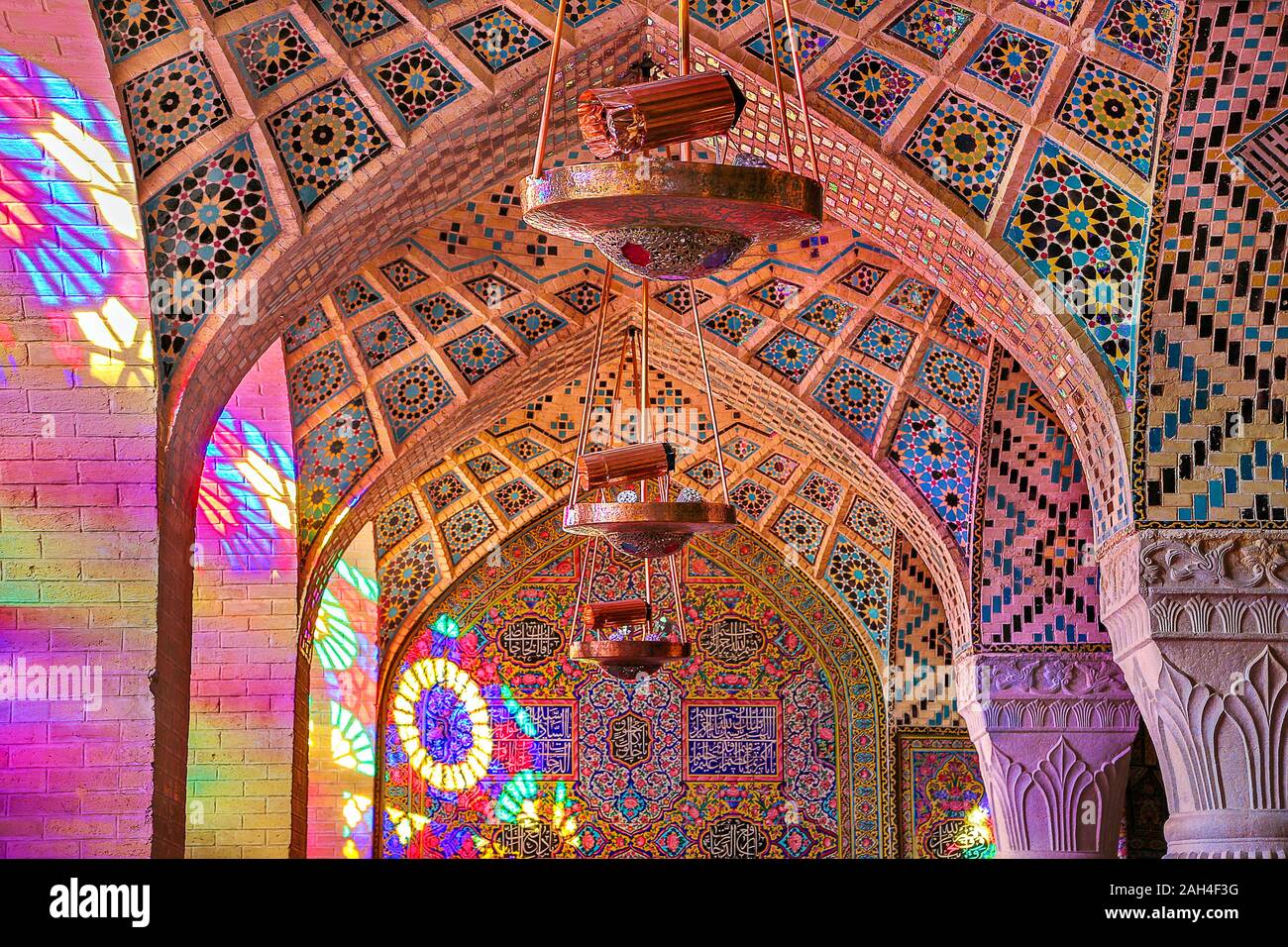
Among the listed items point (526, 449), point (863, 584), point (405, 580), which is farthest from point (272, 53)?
point (863, 584)

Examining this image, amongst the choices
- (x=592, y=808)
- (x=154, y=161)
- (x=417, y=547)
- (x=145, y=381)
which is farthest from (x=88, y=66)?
(x=592, y=808)

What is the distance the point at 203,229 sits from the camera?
7758 millimetres

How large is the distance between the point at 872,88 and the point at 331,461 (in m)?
4.27

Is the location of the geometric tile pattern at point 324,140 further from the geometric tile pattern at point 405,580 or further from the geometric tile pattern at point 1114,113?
the geometric tile pattern at point 405,580

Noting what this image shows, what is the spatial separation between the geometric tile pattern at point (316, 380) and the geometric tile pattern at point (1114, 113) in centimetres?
454

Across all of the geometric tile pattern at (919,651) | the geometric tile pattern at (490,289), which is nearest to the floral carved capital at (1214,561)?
the geometric tile pattern at (490,289)

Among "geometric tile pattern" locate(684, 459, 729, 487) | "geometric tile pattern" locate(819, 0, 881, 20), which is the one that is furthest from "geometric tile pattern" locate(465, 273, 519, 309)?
"geometric tile pattern" locate(819, 0, 881, 20)

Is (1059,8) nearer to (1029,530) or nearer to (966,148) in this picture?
(966,148)

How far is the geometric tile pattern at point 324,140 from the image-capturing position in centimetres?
791

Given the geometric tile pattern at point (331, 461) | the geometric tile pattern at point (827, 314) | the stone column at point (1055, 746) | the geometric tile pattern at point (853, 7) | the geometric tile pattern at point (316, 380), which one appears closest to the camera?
the geometric tile pattern at point (853, 7)

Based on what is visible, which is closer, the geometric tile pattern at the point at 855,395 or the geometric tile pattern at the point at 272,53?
the geometric tile pattern at the point at 272,53

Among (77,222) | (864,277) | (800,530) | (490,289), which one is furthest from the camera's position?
(800,530)

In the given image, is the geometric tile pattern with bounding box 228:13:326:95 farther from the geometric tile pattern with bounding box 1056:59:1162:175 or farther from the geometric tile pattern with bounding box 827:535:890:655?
the geometric tile pattern with bounding box 827:535:890:655

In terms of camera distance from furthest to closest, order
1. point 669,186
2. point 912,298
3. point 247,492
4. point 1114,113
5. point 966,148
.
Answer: point 247,492
point 912,298
point 966,148
point 1114,113
point 669,186
